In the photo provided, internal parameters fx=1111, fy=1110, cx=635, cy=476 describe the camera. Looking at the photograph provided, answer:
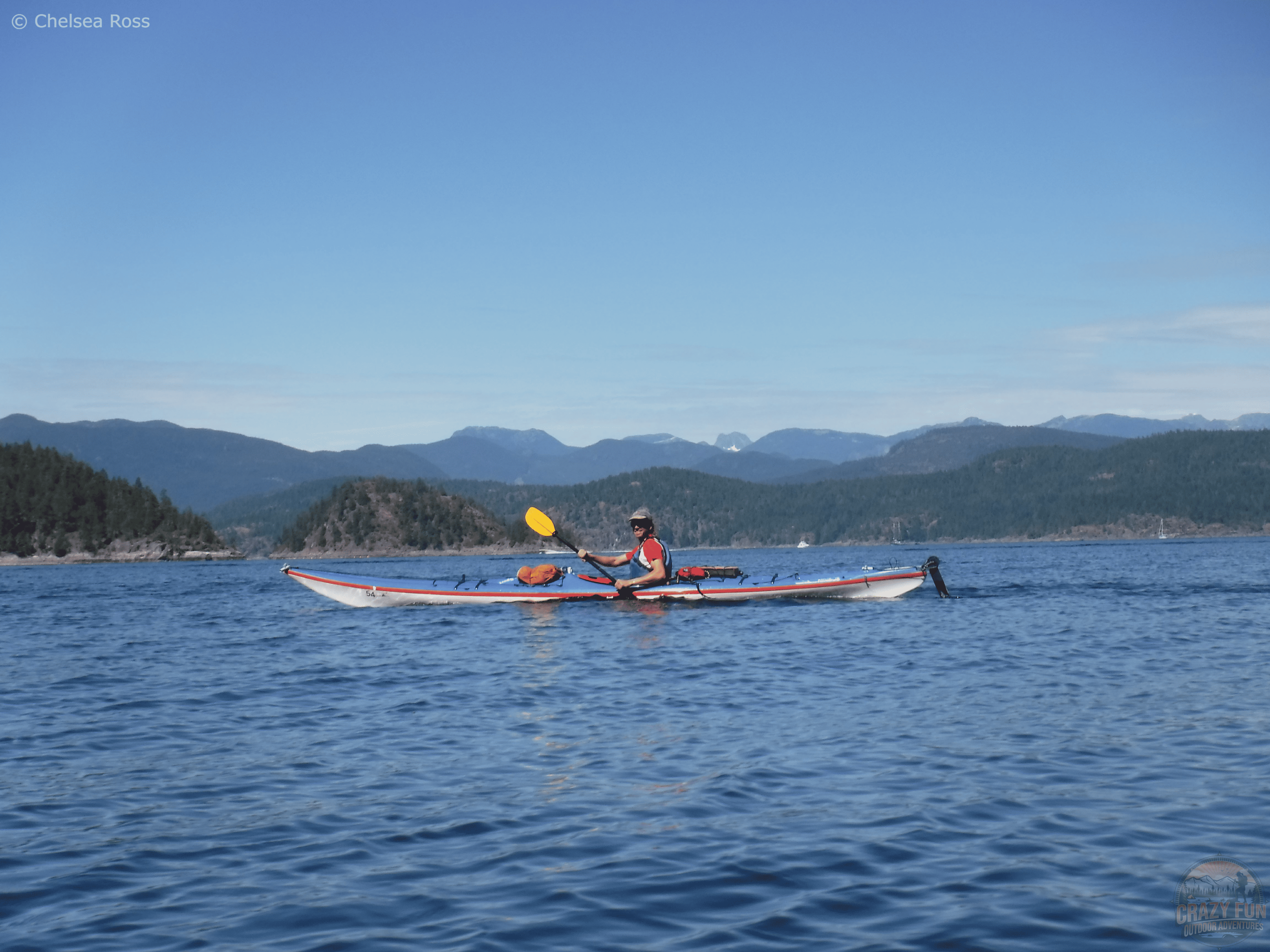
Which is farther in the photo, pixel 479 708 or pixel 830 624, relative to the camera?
pixel 830 624

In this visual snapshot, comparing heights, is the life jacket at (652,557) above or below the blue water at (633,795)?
above

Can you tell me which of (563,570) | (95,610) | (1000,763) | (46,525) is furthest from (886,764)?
(46,525)

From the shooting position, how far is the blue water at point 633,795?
293 inches

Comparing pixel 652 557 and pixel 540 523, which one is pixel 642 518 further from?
pixel 540 523

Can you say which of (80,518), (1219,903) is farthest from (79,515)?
(1219,903)

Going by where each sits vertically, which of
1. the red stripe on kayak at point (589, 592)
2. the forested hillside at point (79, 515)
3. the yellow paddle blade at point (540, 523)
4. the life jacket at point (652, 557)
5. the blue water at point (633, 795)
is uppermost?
the forested hillside at point (79, 515)

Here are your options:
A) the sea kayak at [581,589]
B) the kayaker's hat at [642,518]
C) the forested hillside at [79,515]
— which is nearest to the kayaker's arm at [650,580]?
the sea kayak at [581,589]

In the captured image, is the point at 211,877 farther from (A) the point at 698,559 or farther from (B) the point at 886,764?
(A) the point at 698,559

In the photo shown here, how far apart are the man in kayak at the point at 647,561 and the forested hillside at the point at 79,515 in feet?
498

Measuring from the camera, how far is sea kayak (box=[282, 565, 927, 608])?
34031 millimetres

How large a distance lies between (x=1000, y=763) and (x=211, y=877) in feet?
26.0

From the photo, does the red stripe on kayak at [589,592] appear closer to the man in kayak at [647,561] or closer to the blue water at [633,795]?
the man in kayak at [647,561]

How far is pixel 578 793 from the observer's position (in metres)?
10.8

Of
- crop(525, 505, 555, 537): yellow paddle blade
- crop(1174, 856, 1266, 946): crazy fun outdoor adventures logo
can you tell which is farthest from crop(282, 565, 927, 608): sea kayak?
crop(1174, 856, 1266, 946): crazy fun outdoor adventures logo
